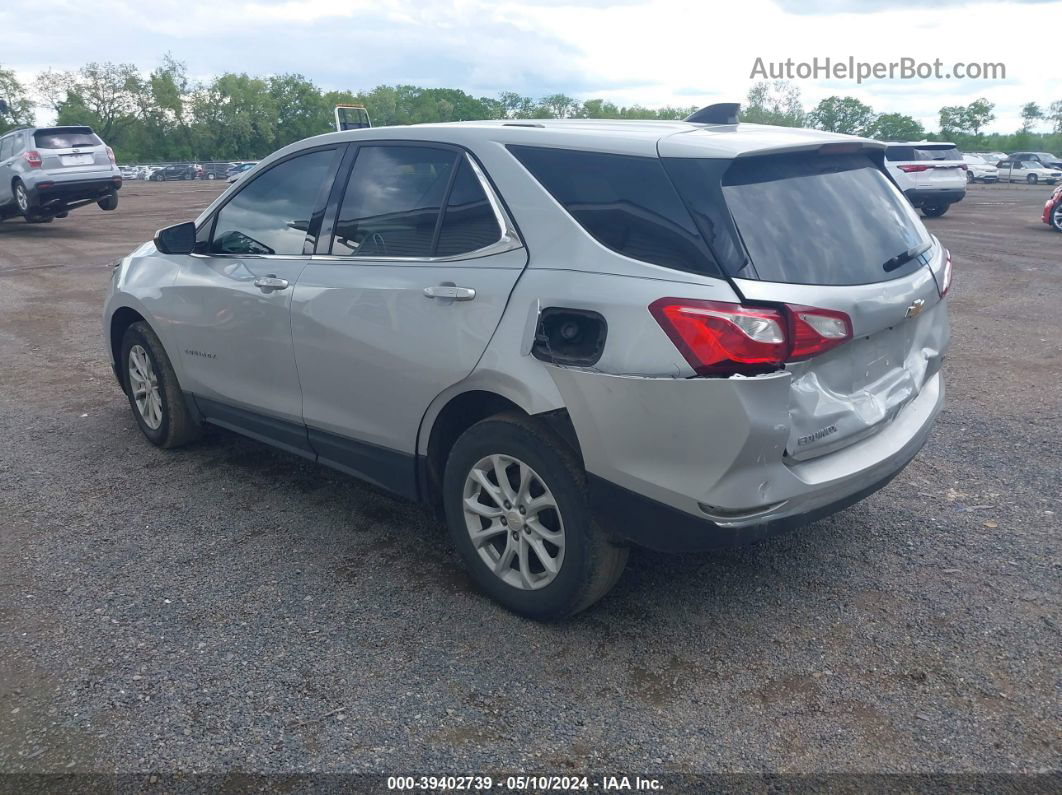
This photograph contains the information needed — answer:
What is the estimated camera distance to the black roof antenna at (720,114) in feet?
12.6

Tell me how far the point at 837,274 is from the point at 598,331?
86 centimetres

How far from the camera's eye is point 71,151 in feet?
60.4

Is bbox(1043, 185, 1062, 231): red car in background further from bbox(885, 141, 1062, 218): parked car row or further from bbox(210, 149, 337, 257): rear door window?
bbox(210, 149, 337, 257): rear door window

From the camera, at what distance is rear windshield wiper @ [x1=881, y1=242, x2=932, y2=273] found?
337cm

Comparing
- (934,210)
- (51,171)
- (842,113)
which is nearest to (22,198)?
(51,171)

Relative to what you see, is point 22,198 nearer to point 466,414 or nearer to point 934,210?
point 466,414

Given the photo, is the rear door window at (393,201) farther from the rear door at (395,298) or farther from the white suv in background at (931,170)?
the white suv in background at (931,170)

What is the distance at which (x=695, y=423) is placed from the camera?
2.86 m

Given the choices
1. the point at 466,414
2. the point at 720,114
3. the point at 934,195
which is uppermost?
the point at 720,114

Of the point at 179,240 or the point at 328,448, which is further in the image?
the point at 179,240

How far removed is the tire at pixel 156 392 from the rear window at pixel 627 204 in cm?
290

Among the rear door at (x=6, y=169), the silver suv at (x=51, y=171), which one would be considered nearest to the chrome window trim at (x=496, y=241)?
the silver suv at (x=51, y=171)

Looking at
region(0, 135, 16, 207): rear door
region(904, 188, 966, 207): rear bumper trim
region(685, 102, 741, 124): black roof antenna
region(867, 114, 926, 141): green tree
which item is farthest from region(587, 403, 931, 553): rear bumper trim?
region(867, 114, 926, 141): green tree

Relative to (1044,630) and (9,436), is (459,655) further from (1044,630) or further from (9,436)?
(9,436)
